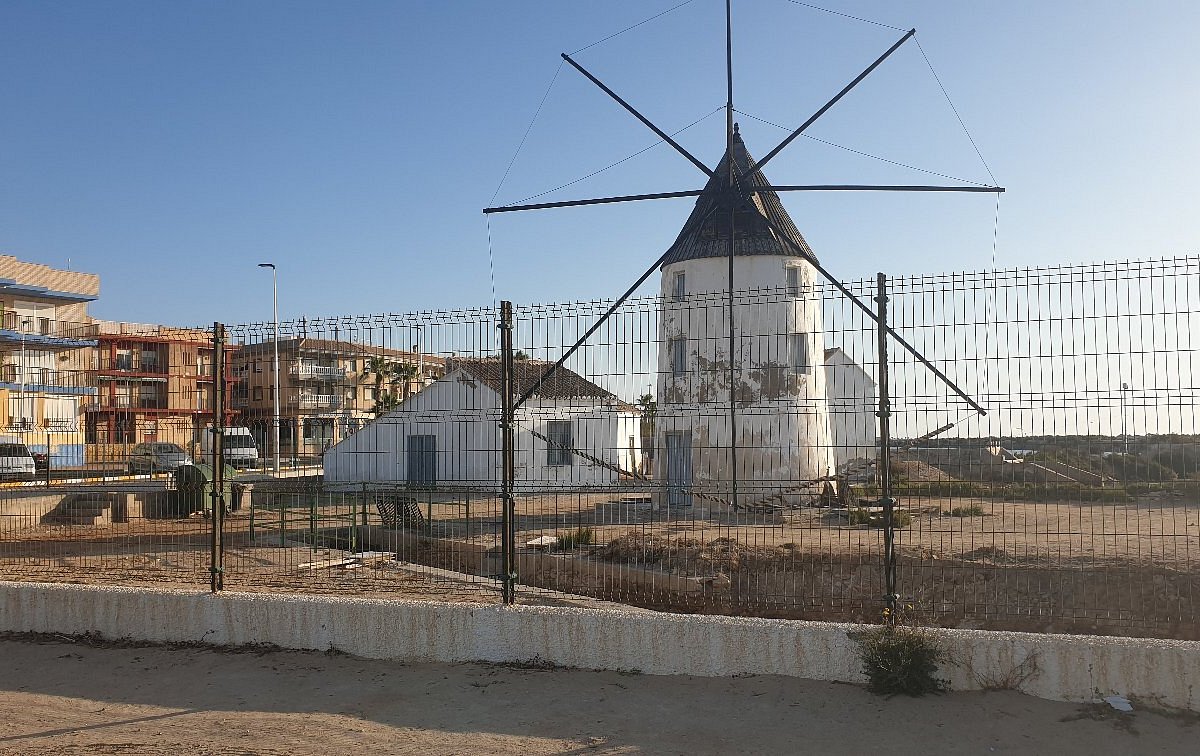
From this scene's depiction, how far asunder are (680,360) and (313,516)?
8290mm

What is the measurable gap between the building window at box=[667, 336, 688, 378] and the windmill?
0.40 feet

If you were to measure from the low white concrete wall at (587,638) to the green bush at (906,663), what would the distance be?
0.43 ft

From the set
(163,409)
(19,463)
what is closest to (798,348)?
(163,409)

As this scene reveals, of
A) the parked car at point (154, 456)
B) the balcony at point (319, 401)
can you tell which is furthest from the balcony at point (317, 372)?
the parked car at point (154, 456)

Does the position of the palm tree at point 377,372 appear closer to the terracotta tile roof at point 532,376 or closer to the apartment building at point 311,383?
the apartment building at point 311,383

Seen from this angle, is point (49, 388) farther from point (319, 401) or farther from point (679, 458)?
point (679, 458)

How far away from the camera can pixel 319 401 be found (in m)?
12.1

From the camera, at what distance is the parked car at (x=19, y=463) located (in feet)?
39.8

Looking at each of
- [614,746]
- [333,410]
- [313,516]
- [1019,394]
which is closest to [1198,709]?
[1019,394]

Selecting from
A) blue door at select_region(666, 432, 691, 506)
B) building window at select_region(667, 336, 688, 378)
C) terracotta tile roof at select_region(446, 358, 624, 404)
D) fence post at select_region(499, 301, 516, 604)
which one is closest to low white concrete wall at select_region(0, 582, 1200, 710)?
fence post at select_region(499, 301, 516, 604)

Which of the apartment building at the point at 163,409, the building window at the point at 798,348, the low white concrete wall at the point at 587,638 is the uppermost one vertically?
the building window at the point at 798,348

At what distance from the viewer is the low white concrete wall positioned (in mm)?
6316

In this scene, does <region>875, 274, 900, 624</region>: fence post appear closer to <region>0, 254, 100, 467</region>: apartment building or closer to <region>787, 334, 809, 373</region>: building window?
<region>787, 334, 809, 373</region>: building window

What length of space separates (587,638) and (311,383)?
5187 millimetres
